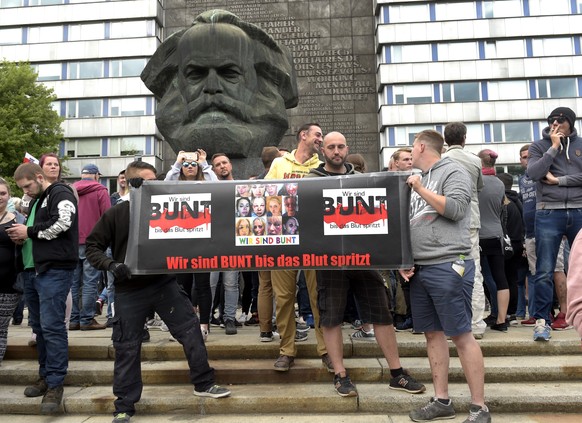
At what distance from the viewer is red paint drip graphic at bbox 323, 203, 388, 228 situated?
13.0 ft

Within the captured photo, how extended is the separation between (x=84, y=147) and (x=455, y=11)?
2934 cm

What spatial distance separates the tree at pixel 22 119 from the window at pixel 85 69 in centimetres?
817

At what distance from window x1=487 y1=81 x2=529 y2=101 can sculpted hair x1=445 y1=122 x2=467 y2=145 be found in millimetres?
32623

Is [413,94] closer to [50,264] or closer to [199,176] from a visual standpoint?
[199,176]

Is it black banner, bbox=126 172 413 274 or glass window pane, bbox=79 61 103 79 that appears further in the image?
glass window pane, bbox=79 61 103 79

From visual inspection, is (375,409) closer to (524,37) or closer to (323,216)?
(323,216)

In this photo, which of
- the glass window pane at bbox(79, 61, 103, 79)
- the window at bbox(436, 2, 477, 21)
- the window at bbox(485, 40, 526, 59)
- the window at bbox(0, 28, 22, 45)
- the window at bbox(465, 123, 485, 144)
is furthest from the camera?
the window at bbox(0, 28, 22, 45)

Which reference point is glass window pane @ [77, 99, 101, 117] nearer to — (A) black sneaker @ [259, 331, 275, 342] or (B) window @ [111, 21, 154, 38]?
(B) window @ [111, 21, 154, 38]

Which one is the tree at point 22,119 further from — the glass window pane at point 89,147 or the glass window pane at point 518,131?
the glass window pane at point 518,131

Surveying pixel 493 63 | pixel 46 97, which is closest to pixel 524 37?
pixel 493 63

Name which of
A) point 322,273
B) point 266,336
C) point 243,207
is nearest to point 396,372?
point 322,273

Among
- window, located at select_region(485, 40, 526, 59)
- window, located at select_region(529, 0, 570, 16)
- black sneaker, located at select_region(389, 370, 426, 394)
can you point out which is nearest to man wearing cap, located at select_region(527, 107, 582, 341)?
black sneaker, located at select_region(389, 370, 426, 394)

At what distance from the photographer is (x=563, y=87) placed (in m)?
33.9

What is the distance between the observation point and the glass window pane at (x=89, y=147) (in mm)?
36156
